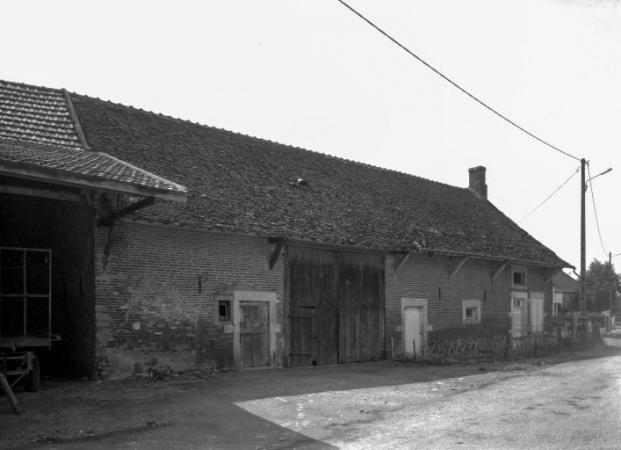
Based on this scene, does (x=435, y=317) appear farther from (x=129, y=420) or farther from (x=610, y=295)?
(x=610, y=295)

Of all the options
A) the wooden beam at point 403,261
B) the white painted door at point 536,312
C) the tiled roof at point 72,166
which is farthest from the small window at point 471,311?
the tiled roof at point 72,166

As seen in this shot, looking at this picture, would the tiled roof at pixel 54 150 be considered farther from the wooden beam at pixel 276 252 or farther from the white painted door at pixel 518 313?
the white painted door at pixel 518 313

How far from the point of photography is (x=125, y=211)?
1214 centimetres

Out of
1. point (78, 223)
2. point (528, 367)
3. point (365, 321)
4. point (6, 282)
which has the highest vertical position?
point (78, 223)

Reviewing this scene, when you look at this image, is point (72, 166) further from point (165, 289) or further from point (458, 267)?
point (458, 267)

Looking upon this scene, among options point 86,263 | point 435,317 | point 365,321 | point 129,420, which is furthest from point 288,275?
point 129,420

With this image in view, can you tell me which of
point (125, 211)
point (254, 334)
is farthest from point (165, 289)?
point (254, 334)

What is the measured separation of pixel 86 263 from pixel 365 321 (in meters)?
8.23

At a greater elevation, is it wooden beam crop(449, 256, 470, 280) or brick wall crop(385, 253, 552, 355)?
wooden beam crop(449, 256, 470, 280)

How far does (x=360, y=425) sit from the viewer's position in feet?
28.0

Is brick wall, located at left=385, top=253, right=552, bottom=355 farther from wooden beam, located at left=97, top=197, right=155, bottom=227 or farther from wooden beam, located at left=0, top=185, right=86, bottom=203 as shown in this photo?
wooden beam, located at left=0, top=185, right=86, bottom=203

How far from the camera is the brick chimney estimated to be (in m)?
29.7

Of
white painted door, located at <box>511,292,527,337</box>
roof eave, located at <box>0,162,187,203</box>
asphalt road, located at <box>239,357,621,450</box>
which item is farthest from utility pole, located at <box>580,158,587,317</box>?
roof eave, located at <box>0,162,187,203</box>

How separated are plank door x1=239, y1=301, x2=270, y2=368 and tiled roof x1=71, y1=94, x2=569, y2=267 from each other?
6.17 feet
